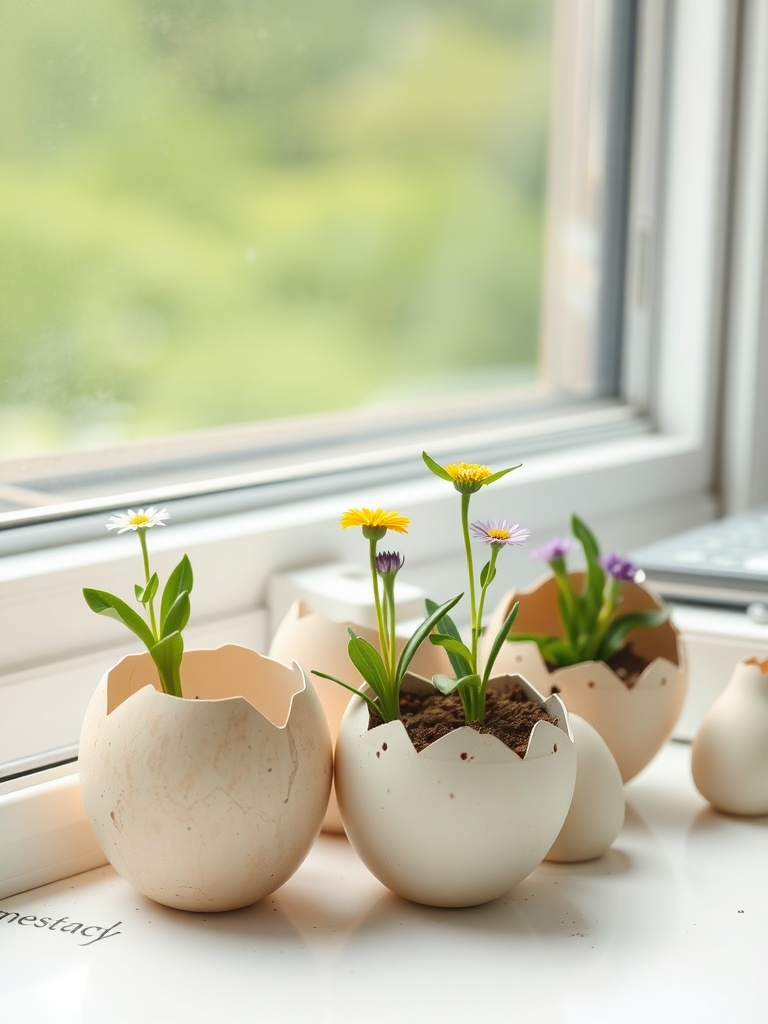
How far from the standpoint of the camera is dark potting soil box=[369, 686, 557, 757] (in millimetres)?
561

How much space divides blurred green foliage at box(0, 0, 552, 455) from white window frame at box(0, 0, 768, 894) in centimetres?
11

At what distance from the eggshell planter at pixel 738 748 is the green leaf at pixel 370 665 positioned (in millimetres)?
228

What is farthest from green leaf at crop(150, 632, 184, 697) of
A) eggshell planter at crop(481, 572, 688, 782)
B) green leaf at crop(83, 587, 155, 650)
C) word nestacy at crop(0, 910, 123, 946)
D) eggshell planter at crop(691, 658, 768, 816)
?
eggshell planter at crop(691, 658, 768, 816)

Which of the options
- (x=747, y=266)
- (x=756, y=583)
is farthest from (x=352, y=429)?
(x=747, y=266)

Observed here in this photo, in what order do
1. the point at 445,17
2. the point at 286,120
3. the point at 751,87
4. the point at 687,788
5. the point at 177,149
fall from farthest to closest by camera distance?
the point at 751,87, the point at 445,17, the point at 286,120, the point at 177,149, the point at 687,788

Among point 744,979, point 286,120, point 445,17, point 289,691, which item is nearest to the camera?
point 744,979

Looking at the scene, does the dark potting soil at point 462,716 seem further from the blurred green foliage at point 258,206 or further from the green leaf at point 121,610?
the blurred green foliage at point 258,206

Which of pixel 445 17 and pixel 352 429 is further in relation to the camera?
pixel 445 17

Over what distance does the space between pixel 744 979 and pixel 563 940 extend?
8 centimetres

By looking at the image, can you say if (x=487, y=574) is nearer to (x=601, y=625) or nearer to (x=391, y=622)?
(x=391, y=622)

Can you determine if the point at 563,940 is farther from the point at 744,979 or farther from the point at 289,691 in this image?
the point at 289,691

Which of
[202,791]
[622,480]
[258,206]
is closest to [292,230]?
[258,206]

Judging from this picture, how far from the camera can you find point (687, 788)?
2.46ft

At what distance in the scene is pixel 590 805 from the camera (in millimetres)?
625
